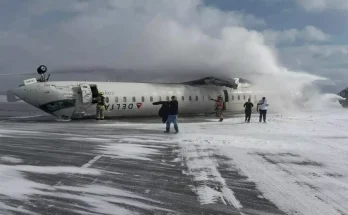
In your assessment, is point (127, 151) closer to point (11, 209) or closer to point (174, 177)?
point (174, 177)

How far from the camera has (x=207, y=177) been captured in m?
7.79

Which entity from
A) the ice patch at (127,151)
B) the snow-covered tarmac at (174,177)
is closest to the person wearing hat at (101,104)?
the snow-covered tarmac at (174,177)

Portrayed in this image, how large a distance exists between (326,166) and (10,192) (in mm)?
7785

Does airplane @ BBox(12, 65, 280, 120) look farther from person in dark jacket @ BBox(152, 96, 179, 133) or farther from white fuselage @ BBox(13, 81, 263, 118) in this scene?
person in dark jacket @ BBox(152, 96, 179, 133)

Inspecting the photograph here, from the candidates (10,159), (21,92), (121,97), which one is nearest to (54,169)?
(10,159)

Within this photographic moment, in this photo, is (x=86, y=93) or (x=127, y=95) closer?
(x=86, y=93)

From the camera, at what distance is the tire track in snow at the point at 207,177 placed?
6156 millimetres

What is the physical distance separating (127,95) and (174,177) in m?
18.4

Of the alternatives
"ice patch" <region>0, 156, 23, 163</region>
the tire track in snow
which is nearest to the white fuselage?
"ice patch" <region>0, 156, 23, 163</region>

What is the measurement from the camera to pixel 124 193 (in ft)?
21.3

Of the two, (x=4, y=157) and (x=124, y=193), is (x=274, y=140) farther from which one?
(x=4, y=157)

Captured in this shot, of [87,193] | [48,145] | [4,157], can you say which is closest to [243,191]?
[87,193]

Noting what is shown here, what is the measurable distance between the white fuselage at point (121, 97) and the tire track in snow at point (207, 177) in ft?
47.2

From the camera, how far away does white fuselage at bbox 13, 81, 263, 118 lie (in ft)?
75.9
